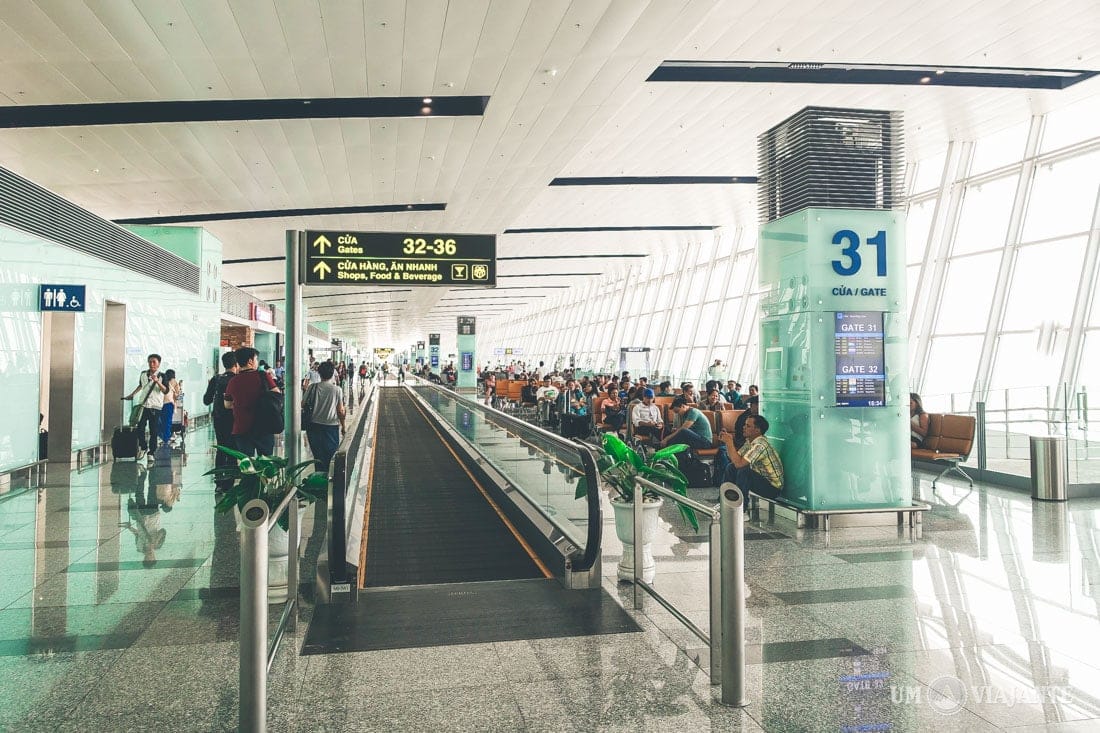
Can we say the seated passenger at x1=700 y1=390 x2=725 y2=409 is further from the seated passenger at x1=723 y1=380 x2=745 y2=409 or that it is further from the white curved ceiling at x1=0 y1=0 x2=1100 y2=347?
the white curved ceiling at x1=0 y1=0 x2=1100 y2=347

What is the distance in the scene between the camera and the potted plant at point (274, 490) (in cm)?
455

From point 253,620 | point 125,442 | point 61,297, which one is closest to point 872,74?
point 253,620

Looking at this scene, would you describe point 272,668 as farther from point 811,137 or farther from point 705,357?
point 705,357

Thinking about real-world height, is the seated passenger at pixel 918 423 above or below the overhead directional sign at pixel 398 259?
below

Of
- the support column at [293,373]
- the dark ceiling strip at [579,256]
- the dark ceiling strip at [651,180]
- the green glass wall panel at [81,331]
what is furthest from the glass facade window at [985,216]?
the dark ceiling strip at [579,256]

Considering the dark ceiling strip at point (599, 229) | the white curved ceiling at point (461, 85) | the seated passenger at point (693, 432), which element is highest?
the dark ceiling strip at point (599, 229)

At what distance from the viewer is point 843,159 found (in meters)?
7.47

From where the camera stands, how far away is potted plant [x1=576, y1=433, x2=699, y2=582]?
17.1ft

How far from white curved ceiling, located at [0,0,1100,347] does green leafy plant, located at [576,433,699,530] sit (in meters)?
→ 4.64

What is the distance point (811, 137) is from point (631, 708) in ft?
20.1

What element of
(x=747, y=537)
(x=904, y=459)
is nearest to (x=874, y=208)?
(x=904, y=459)

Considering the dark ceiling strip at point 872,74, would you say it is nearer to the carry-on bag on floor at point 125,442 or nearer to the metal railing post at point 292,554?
the metal railing post at point 292,554

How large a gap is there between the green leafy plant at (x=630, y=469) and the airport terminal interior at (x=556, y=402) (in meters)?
0.06

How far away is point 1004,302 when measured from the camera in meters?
13.8
